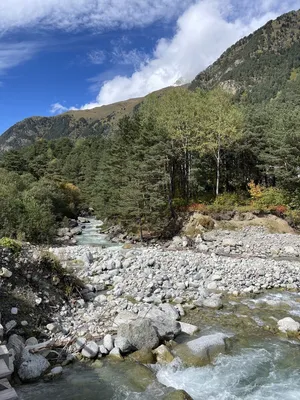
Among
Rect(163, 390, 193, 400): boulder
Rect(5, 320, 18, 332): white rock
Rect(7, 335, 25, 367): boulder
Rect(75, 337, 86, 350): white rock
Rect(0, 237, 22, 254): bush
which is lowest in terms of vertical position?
Rect(163, 390, 193, 400): boulder

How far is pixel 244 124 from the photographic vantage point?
3662 centimetres

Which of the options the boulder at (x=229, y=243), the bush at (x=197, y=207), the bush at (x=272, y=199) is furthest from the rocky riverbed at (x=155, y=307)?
the bush at (x=272, y=199)

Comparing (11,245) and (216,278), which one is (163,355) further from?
(216,278)

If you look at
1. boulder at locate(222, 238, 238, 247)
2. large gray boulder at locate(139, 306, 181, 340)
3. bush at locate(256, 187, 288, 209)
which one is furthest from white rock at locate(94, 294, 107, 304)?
bush at locate(256, 187, 288, 209)

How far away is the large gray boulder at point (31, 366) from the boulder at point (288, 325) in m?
8.32

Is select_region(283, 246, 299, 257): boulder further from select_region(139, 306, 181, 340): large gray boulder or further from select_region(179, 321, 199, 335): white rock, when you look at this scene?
select_region(179, 321, 199, 335): white rock

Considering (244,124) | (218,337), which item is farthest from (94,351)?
(244,124)

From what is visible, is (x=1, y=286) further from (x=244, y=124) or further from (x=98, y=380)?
(x=244, y=124)

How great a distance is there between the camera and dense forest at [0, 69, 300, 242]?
2969 centimetres

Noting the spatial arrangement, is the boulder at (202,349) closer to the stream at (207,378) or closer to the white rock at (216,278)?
the stream at (207,378)

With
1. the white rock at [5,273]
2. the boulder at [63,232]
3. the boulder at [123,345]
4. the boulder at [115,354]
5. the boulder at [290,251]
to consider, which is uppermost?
the white rock at [5,273]

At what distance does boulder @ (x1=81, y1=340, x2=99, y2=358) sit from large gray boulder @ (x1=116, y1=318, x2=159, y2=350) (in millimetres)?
739

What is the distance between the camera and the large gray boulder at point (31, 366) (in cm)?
902

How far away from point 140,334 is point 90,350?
5.38 feet
